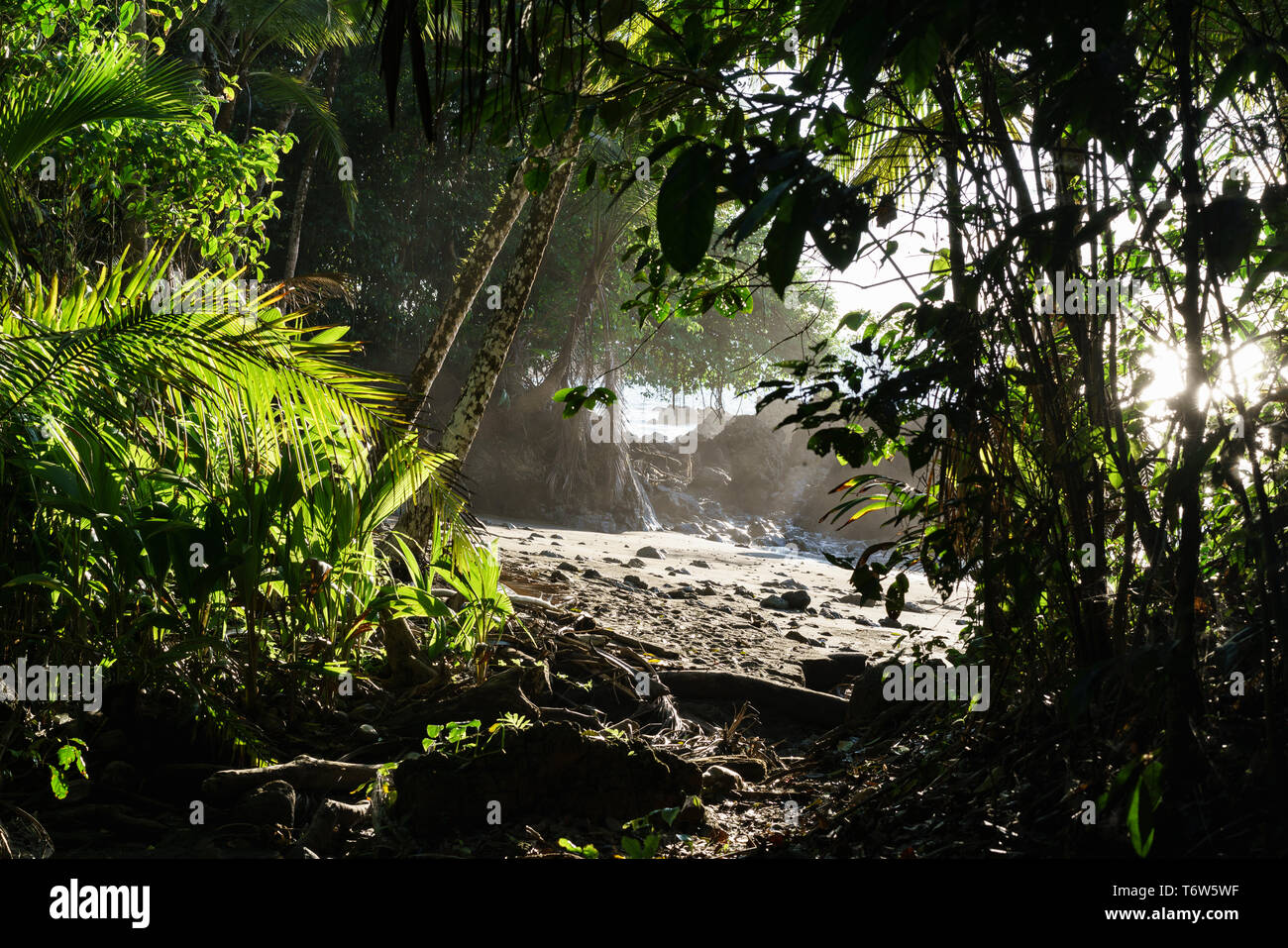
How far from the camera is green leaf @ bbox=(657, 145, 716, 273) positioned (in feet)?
4.11

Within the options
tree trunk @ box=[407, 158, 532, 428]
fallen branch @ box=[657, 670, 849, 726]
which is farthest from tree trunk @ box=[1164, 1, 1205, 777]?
tree trunk @ box=[407, 158, 532, 428]

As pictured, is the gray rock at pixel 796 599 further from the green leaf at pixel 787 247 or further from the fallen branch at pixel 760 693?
the green leaf at pixel 787 247

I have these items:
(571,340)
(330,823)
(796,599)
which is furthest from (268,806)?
(571,340)

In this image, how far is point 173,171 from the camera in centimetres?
535

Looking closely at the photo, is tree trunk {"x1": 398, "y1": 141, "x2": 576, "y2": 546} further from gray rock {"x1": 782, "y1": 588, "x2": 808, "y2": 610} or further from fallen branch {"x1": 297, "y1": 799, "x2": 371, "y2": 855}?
gray rock {"x1": 782, "y1": 588, "x2": 808, "y2": 610}

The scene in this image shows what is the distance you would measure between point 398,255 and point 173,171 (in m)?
11.2

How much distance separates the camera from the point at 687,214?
1.26 m

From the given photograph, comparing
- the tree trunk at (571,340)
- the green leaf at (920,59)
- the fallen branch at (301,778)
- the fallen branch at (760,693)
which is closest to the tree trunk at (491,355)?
the fallen branch at (760,693)

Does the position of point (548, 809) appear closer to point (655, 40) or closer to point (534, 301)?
point (655, 40)

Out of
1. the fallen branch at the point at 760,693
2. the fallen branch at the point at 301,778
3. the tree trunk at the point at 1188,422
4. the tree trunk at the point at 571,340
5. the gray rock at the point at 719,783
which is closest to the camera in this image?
the tree trunk at the point at 1188,422

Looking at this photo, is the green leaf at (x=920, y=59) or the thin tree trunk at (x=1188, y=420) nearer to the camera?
the green leaf at (x=920, y=59)

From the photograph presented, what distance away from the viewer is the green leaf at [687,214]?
1.25 meters

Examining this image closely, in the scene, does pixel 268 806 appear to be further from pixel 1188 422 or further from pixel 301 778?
pixel 1188 422
